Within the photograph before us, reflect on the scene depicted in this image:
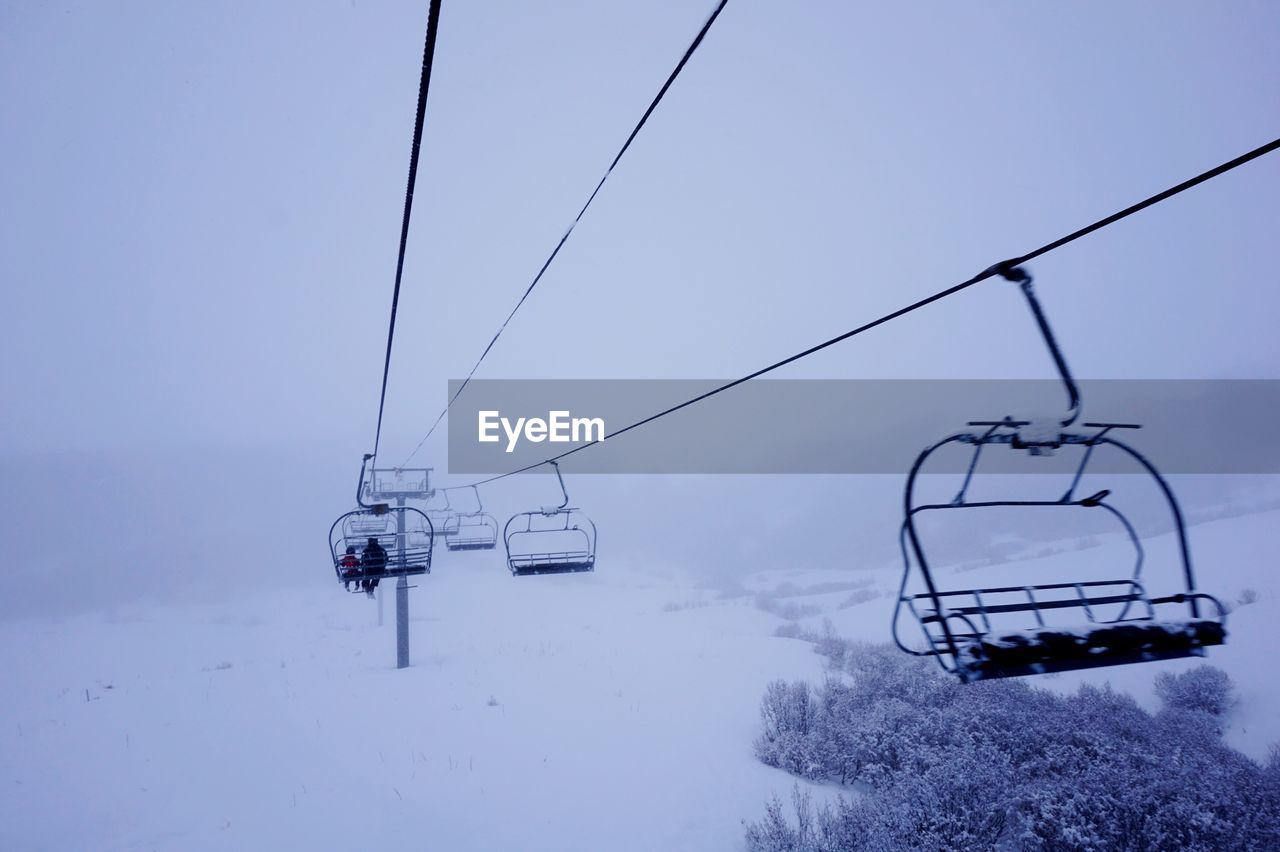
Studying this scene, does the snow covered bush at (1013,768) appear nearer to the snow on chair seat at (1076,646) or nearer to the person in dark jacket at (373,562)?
the snow on chair seat at (1076,646)

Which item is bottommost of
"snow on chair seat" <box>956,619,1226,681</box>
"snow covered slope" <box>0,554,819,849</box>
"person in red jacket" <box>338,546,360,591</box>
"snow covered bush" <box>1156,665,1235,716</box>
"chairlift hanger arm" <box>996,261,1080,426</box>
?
"snow covered slope" <box>0,554,819,849</box>

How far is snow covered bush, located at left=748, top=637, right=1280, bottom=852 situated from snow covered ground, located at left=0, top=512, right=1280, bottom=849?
3.48 feet

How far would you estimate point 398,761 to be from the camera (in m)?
11.2

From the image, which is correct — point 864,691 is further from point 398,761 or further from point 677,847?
point 398,761

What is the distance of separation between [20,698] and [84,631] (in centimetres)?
2890

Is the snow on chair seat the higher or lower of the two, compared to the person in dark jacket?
higher

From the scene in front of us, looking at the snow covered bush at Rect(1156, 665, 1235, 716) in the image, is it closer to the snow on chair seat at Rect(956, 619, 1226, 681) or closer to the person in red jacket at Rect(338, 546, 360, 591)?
the snow on chair seat at Rect(956, 619, 1226, 681)

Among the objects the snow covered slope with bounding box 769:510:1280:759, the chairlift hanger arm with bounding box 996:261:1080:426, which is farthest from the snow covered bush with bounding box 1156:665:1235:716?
the chairlift hanger arm with bounding box 996:261:1080:426

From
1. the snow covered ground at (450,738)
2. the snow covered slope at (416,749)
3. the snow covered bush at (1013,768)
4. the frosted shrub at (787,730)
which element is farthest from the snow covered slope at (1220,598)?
the snow covered slope at (416,749)

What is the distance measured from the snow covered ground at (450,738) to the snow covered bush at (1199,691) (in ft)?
1.20

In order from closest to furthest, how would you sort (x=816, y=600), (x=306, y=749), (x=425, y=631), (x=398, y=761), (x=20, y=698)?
(x=398, y=761) < (x=306, y=749) < (x=20, y=698) < (x=425, y=631) < (x=816, y=600)

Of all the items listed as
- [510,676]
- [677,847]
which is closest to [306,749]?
[510,676]

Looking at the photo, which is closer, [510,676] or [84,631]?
[510,676]

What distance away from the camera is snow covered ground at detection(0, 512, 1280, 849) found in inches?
359
